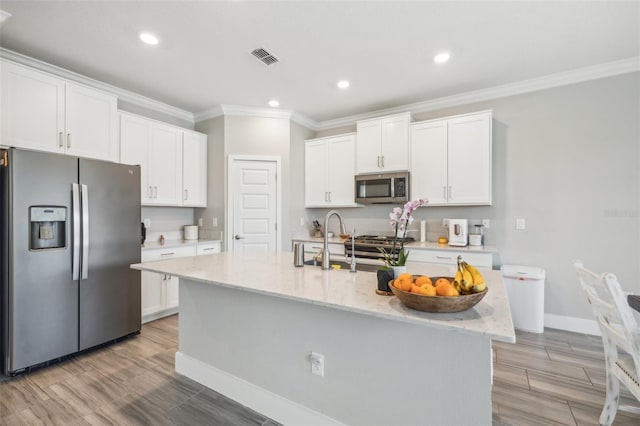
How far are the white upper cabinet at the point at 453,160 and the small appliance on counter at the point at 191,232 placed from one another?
301cm

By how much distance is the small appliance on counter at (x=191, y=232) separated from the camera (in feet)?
13.5

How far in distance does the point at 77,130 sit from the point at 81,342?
6.50ft

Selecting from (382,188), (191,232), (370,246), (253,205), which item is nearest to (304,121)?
(253,205)

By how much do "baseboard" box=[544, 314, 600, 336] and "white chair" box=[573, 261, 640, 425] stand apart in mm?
1709

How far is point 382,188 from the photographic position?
152 inches

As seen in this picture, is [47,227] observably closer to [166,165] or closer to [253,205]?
[166,165]

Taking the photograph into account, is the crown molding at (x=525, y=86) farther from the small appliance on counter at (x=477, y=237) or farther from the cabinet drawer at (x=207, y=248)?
the cabinet drawer at (x=207, y=248)

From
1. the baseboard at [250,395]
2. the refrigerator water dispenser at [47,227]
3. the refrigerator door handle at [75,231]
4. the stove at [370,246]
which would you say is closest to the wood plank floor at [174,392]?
the baseboard at [250,395]

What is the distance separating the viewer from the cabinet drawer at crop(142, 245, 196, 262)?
325 centimetres

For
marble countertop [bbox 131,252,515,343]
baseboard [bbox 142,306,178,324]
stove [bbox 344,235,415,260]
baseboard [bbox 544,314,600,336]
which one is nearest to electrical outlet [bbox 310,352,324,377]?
marble countertop [bbox 131,252,515,343]

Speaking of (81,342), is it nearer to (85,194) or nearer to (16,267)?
(16,267)

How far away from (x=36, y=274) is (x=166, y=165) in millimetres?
1844

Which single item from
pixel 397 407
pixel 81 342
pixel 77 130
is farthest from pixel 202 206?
pixel 397 407

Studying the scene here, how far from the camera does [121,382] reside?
7.13 feet
